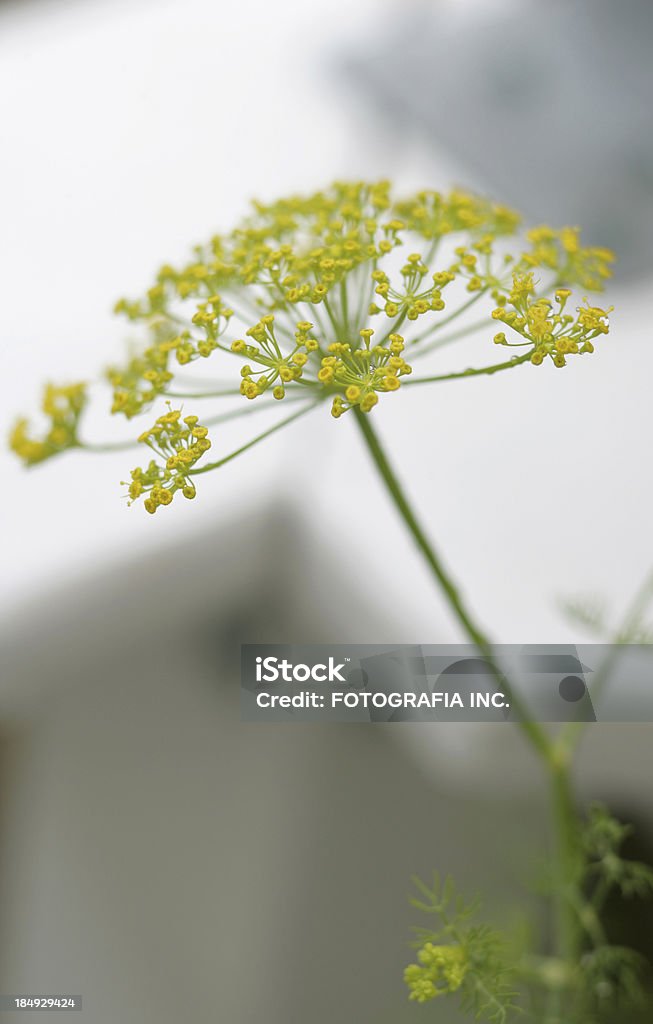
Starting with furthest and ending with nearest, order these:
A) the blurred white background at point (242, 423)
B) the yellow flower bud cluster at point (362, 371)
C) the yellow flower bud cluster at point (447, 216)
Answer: the blurred white background at point (242, 423)
the yellow flower bud cluster at point (447, 216)
the yellow flower bud cluster at point (362, 371)

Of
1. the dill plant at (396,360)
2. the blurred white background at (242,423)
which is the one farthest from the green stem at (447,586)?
the blurred white background at (242,423)

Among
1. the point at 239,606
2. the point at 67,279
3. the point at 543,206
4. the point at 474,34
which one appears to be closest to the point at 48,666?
the point at 239,606

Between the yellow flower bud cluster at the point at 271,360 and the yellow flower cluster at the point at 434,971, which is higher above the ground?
the yellow flower bud cluster at the point at 271,360

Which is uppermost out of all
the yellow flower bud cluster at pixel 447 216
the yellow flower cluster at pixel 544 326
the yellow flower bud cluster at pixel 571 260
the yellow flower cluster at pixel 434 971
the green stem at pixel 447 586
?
the yellow flower bud cluster at pixel 447 216

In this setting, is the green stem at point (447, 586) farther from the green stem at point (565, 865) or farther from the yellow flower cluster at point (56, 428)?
the yellow flower cluster at point (56, 428)

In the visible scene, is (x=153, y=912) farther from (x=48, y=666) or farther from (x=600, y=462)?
(x=600, y=462)

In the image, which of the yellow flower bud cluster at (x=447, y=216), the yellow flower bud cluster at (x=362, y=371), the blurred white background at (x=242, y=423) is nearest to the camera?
the yellow flower bud cluster at (x=362, y=371)

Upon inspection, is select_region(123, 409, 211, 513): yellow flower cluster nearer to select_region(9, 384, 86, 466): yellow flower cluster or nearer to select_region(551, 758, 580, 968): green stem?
select_region(9, 384, 86, 466): yellow flower cluster
